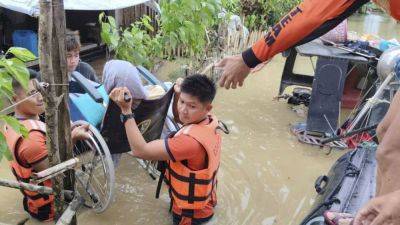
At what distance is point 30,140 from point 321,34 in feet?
6.05

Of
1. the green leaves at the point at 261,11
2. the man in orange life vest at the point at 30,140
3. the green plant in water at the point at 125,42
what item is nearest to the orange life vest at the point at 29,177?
the man in orange life vest at the point at 30,140

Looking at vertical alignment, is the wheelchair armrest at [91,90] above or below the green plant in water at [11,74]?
below

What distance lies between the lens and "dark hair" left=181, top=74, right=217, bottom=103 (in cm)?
262

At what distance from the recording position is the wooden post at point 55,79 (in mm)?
1929

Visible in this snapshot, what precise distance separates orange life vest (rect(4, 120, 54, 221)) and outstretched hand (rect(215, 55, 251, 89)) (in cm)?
128

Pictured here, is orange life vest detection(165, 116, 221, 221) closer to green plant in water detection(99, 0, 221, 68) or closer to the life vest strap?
the life vest strap

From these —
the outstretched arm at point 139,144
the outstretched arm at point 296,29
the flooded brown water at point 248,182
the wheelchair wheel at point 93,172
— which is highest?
the outstretched arm at point 296,29

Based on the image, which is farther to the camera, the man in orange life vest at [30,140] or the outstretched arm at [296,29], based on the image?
the man in orange life vest at [30,140]

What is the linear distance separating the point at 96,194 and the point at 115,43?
1649 mm

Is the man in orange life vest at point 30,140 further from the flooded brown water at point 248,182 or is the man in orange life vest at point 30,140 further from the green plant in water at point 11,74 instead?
the green plant in water at point 11,74

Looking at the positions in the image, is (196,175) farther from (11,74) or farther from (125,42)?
(125,42)

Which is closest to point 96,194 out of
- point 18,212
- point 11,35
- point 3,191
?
point 18,212

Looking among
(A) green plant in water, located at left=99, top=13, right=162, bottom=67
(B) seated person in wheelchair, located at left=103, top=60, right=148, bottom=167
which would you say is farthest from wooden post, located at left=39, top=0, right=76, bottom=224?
(A) green plant in water, located at left=99, top=13, right=162, bottom=67

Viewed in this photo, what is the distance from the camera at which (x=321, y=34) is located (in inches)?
76.5
